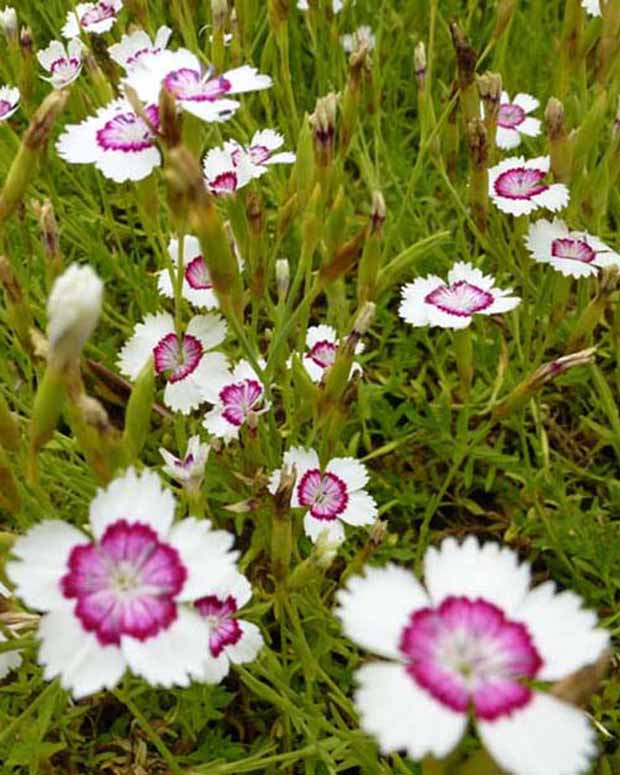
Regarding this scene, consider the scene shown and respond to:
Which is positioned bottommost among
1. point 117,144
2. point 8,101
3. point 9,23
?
point 117,144

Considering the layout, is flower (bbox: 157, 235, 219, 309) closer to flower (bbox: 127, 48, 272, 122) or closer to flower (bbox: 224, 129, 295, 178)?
flower (bbox: 224, 129, 295, 178)

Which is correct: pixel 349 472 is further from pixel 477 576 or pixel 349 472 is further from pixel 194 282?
pixel 477 576

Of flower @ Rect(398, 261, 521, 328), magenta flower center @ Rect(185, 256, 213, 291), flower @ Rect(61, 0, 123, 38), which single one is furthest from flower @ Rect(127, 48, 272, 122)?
flower @ Rect(61, 0, 123, 38)

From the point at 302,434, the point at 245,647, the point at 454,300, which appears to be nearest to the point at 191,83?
the point at 454,300

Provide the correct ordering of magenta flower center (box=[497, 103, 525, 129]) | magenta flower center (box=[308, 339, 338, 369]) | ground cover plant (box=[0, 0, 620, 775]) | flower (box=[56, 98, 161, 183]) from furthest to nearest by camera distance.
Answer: magenta flower center (box=[497, 103, 525, 129])
magenta flower center (box=[308, 339, 338, 369])
flower (box=[56, 98, 161, 183])
ground cover plant (box=[0, 0, 620, 775])

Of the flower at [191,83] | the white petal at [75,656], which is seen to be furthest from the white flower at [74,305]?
the flower at [191,83]

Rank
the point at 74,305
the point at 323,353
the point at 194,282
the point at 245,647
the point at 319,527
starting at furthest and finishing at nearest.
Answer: the point at 323,353
the point at 194,282
the point at 319,527
the point at 245,647
the point at 74,305
